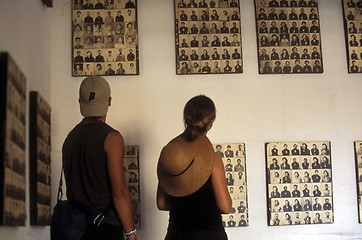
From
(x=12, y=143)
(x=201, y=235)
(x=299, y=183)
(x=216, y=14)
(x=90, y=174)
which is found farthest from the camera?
(x=216, y=14)

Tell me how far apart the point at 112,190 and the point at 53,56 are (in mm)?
1609

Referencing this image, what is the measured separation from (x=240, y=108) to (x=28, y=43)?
5.37 feet

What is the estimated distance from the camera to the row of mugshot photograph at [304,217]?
12.6 feet

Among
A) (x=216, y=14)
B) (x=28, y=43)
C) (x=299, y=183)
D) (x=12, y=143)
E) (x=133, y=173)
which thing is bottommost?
(x=299, y=183)

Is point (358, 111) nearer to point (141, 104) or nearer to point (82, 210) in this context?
point (141, 104)

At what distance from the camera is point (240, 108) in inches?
154

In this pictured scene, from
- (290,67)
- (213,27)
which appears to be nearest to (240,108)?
(290,67)

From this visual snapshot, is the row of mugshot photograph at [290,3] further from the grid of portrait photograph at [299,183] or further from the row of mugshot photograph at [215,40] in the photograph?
the grid of portrait photograph at [299,183]

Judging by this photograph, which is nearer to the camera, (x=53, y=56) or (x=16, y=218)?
(x=16, y=218)

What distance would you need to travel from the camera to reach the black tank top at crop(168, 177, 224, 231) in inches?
98.1

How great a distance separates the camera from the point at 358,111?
3998 millimetres

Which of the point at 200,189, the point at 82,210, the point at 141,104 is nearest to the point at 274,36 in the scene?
the point at 141,104

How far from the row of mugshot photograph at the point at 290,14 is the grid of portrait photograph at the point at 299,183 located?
0.97 meters

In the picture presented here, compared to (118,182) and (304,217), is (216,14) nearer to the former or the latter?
(304,217)
